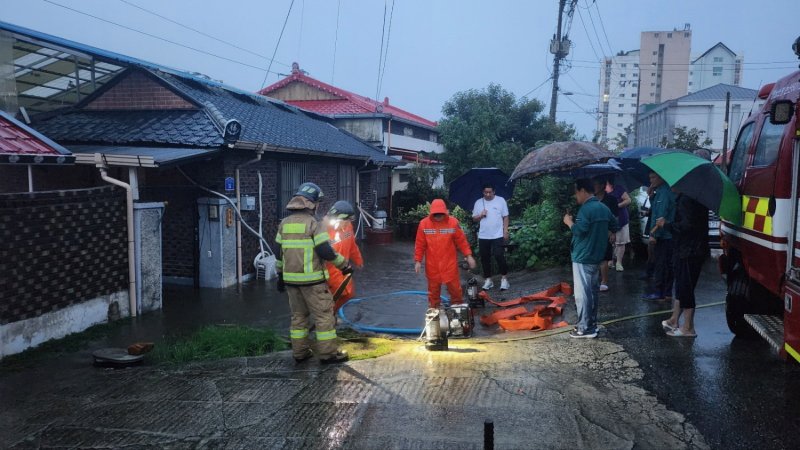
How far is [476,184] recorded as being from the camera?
1052 centimetres

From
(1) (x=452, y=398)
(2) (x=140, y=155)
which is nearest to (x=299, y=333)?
(1) (x=452, y=398)

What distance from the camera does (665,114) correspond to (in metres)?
47.9

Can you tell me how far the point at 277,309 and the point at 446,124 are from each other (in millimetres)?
15135

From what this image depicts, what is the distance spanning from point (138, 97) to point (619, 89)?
8885cm

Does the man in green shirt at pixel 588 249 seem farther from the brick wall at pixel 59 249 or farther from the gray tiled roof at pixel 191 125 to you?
the gray tiled roof at pixel 191 125

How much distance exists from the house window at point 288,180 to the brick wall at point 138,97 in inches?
90.4

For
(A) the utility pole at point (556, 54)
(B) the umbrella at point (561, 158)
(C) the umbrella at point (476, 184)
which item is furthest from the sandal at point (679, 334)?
(A) the utility pole at point (556, 54)

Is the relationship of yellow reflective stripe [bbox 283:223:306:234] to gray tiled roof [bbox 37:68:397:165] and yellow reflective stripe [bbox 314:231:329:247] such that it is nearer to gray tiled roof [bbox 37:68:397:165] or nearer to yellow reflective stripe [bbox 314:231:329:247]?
yellow reflective stripe [bbox 314:231:329:247]

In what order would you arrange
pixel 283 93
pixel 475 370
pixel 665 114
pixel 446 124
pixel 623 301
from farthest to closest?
pixel 665 114 → pixel 283 93 → pixel 446 124 → pixel 623 301 → pixel 475 370

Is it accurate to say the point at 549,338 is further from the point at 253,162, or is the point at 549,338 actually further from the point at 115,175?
the point at 115,175

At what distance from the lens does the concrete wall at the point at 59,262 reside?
5.96 metres

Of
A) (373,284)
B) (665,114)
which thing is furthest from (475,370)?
(665,114)

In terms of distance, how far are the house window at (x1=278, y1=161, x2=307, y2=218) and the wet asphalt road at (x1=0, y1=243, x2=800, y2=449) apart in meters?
6.24

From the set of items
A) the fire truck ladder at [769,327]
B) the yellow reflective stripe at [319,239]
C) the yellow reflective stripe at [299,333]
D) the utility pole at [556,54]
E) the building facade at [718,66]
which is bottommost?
the yellow reflective stripe at [299,333]
